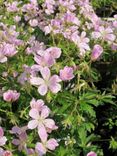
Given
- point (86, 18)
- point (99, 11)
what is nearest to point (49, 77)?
point (86, 18)

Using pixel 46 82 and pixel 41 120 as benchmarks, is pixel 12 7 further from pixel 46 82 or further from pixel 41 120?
pixel 41 120

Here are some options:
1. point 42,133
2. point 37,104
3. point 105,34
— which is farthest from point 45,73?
point 105,34

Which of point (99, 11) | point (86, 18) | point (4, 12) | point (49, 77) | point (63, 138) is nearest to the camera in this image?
point (49, 77)

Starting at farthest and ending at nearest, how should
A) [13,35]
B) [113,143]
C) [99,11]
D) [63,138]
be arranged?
[99,11], [13,35], [113,143], [63,138]

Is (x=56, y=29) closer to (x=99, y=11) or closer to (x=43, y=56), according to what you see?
(x=43, y=56)

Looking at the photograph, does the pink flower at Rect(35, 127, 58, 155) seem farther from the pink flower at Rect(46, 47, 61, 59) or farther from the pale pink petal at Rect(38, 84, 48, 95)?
the pink flower at Rect(46, 47, 61, 59)

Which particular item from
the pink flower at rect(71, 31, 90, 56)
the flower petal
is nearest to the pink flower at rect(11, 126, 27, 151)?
the flower petal

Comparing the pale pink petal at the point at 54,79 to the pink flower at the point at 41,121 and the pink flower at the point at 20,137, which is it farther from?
the pink flower at the point at 20,137
